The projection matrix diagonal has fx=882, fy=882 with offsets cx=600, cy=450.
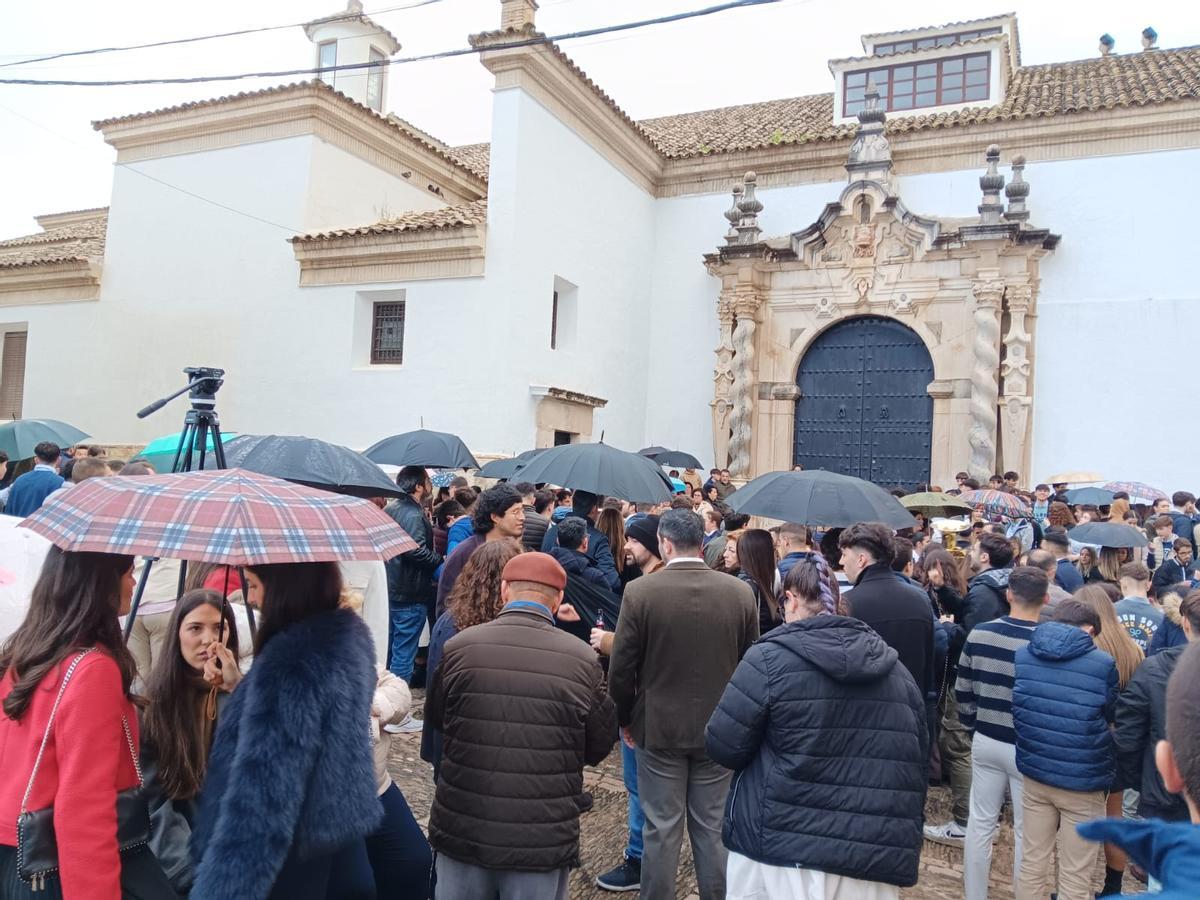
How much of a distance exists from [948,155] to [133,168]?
14.7m

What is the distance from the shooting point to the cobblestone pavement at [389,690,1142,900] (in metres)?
4.62

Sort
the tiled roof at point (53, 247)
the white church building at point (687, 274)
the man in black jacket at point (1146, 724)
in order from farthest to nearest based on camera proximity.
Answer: the tiled roof at point (53, 247)
the white church building at point (687, 274)
the man in black jacket at point (1146, 724)

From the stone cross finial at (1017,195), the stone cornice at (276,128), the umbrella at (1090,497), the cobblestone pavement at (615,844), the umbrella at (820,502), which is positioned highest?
the stone cornice at (276,128)

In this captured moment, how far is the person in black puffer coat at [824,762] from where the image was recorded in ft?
9.64

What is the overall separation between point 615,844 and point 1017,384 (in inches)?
445

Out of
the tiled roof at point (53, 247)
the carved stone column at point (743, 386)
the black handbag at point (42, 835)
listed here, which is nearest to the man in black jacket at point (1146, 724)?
the black handbag at point (42, 835)

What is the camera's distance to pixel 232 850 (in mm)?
2322

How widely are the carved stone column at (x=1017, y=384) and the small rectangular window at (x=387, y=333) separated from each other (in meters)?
9.63

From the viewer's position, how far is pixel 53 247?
18.7 metres

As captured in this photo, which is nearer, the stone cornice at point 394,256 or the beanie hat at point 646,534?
the beanie hat at point 646,534

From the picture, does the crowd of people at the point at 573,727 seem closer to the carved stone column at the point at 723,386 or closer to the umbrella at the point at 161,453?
the umbrella at the point at 161,453

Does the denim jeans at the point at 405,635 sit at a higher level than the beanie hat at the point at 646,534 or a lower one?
lower

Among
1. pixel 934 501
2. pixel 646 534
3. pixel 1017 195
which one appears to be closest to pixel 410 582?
pixel 646 534

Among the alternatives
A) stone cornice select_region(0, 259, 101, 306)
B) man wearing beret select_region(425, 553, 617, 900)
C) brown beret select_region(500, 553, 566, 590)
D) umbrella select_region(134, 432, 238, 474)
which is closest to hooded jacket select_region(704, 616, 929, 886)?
man wearing beret select_region(425, 553, 617, 900)
